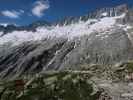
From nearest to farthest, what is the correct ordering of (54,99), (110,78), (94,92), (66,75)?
(54,99), (94,92), (66,75), (110,78)

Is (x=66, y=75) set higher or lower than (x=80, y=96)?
higher

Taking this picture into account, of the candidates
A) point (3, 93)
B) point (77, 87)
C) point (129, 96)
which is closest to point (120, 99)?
point (129, 96)

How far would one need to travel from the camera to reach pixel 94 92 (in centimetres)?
1650

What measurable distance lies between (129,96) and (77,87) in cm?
335

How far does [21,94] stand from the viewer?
50.6 feet

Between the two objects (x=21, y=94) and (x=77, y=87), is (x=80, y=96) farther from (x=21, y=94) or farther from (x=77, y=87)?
(x=21, y=94)

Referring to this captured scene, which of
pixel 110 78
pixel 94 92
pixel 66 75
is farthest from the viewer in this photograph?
pixel 110 78

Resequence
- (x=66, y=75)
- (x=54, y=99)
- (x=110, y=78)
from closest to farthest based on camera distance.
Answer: (x=54, y=99) < (x=66, y=75) < (x=110, y=78)

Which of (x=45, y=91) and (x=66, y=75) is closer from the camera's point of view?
(x=45, y=91)

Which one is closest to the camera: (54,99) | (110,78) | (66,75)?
(54,99)

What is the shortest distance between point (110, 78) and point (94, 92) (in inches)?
290

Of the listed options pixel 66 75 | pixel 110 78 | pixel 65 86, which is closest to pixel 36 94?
pixel 65 86

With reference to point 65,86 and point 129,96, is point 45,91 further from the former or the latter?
point 129,96

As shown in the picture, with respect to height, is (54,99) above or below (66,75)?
below
